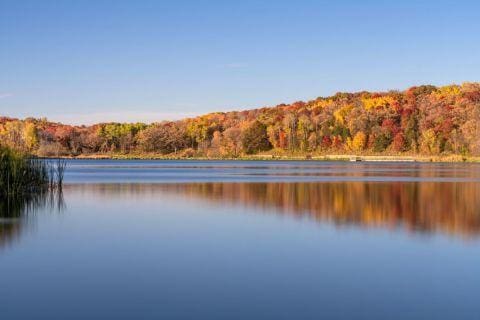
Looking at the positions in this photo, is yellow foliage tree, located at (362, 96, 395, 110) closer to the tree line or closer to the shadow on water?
the tree line

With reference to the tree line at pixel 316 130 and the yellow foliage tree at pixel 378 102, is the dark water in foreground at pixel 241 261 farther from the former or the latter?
the yellow foliage tree at pixel 378 102

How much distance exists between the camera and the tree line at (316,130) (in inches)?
2852

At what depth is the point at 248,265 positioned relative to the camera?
850cm

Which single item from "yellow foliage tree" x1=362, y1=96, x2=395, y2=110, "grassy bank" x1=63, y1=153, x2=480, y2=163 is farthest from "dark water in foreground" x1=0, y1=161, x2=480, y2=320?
"yellow foliage tree" x1=362, y1=96, x2=395, y2=110

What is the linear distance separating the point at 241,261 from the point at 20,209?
7.54 metres

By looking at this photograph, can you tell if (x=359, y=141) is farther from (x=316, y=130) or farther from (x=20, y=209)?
(x=20, y=209)

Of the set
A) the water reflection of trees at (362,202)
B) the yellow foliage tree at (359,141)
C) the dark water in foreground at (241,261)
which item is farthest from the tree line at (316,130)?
the dark water in foreground at (241,261)

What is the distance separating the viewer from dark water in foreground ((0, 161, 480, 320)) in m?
6.34

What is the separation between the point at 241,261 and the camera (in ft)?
28.9

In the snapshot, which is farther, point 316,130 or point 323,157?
point 316,130

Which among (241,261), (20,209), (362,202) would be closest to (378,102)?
(362,202)

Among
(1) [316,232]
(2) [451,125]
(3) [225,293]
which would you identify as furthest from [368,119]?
(3) [225,293]

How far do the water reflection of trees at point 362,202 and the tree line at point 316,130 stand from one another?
44.4 meters

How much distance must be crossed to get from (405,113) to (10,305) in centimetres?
7625
